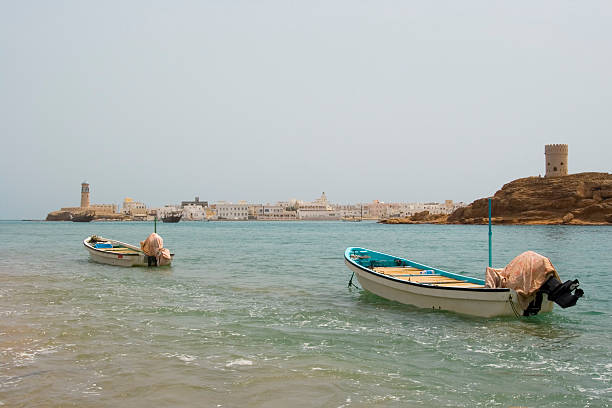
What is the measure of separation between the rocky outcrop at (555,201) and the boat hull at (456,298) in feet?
278

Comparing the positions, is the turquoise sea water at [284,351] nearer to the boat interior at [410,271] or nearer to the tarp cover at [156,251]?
the boat interior at [410,271]

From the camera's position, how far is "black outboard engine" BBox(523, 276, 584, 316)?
36.4 feet

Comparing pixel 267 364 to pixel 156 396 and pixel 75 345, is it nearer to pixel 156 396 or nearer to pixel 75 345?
pixel 156 396

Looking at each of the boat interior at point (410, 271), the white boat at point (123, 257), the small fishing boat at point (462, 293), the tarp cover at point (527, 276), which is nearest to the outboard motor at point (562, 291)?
the small fishing boat at point (462, 293)

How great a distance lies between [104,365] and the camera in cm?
857

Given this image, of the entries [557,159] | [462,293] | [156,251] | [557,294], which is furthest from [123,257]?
[557,159]

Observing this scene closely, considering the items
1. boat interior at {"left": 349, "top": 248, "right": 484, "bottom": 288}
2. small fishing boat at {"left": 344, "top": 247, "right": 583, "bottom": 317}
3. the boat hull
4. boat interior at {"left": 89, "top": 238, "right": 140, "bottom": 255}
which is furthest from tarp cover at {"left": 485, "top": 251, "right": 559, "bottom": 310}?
boat interior at {"left": 89, "top": 238, "right": 140, "bottom": 255}

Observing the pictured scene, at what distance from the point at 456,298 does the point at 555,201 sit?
303 feet

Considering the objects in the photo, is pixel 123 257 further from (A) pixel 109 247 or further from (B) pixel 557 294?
(B) pixel 557 294

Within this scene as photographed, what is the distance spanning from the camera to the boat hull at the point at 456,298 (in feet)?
39.3

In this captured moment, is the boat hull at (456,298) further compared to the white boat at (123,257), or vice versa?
the white boat at (123,257)

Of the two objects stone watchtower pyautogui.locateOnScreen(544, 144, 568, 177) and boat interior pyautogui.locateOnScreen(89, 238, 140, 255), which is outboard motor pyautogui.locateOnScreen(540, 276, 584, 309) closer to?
boat interior pyautogui.locateOnScreen(89, 238, 140, 255)

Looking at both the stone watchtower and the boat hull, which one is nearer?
the boat hull

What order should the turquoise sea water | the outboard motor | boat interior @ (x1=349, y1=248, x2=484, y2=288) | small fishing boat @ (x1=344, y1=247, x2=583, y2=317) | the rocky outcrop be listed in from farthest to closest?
1. the rocky outcrop
2. boat interior @ (x1=349, y1=248, x2=484, y2=288)
3. small fishing boat @ (x1=344, y1=247, x2=583, y2=317)
4. the outboard motor
5. the turquoise sea water
